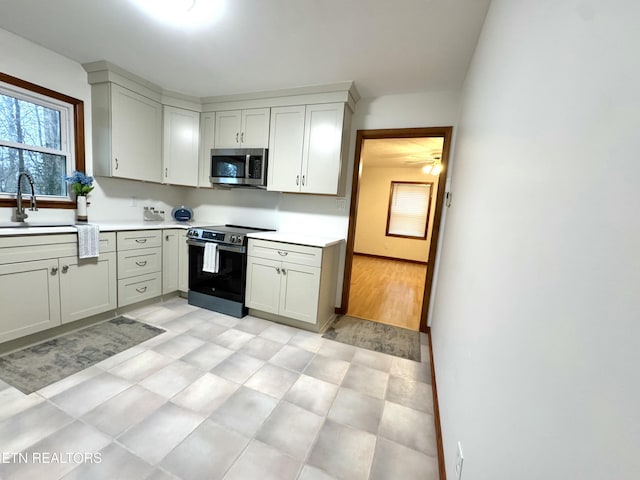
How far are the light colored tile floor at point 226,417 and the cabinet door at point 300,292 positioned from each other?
43 cm

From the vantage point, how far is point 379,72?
2.43 m

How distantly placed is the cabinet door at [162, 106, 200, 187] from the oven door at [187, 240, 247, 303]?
88 cm

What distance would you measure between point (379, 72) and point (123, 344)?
10.8ft

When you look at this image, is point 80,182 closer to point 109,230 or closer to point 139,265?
point 109,230

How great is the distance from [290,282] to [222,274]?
863mm

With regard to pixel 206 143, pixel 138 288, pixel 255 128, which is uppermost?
pixel 255 128

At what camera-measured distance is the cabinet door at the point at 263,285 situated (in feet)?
9.13

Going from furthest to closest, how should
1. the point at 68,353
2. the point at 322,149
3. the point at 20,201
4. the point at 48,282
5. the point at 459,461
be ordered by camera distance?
the point at 322,149 < the point at 20,201 < the point at 48,282 < the point at 68,353 < the point at 459,461

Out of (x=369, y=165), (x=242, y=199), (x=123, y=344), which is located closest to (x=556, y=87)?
(x=123, y=344)

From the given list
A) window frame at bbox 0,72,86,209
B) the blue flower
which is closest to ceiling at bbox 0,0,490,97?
window frame at bbox 0,72,86,209

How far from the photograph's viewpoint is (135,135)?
9.67 feet

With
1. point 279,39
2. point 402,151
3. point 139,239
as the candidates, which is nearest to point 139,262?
point 139,239

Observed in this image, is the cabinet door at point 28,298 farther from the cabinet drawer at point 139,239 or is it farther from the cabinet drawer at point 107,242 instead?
the cabinet drawer at point 139,239

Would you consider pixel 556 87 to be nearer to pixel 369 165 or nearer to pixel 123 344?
pixel 123 344
